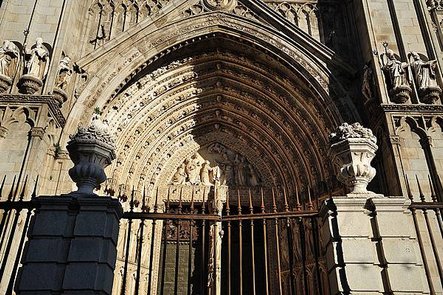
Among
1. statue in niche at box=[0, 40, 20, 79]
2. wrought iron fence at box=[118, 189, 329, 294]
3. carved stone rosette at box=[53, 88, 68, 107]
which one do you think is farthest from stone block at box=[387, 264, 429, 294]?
statue in niche at box=[0, 40, 20, 79]

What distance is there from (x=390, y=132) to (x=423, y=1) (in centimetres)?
425

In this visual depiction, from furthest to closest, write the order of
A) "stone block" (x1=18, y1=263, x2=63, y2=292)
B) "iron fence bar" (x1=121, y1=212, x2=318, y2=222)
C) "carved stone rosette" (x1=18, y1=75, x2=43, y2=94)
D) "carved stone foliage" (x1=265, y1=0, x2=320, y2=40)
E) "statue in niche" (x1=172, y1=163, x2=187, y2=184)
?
"statue in niche" (x1=172, y1=163, x2=187, y2=184), "carved stone foliage" (x1=265, y1=0, x2=320, y2=40), "carved stone rosette" (x1=18, y1=75, x2=43, y2=94), "iron fence bar" (x1=121, y1=212, x2=318, y2=222), "stone block" (x1=18, y1=263, x2=63, y2=292)

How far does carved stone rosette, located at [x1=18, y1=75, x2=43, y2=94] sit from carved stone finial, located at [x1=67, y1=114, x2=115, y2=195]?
4.66 metres

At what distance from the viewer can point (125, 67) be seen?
10.7 m

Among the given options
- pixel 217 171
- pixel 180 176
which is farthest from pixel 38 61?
pixel 217 171

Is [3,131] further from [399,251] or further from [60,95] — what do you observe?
[399,251]

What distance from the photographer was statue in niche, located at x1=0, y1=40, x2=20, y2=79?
912 cm

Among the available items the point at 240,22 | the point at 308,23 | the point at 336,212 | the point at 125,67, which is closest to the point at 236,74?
the point at 240,22

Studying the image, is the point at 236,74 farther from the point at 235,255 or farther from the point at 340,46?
the point at 235,255

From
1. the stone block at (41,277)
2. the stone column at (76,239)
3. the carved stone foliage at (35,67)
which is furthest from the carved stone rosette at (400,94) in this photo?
the carved stone foliage at (35,67)

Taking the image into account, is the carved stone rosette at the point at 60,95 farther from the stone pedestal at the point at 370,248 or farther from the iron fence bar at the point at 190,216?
the stone pedestal at the point at 370,248

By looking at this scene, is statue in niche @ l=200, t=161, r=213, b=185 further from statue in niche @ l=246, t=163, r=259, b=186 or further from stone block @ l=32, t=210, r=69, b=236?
stone block @ l=32, t=210, r=69, b=236

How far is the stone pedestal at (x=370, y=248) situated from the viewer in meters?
4.38

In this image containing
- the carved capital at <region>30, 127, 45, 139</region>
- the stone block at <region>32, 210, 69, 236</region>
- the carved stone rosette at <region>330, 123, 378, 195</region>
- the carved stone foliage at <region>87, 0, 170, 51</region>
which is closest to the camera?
the stone block at <region>32, 210, 69, 236</region>
